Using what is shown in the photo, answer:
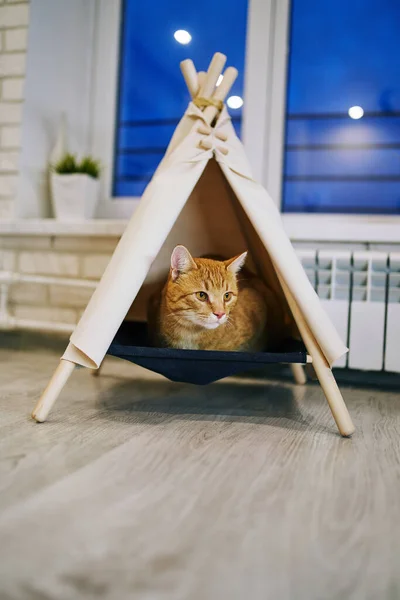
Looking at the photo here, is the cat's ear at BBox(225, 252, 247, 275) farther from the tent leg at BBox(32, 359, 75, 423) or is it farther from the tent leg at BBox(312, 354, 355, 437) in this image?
the tent leg at BBox(32, 359, 75, 423)

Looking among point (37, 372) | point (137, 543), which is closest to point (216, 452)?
point (137, 543)

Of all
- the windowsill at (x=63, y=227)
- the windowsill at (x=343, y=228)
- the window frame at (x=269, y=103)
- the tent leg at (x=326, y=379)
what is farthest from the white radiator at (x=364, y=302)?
the windowsill at (x=63, y=227)

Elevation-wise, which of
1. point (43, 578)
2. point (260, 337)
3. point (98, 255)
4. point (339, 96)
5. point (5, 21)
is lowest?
point (43, 578)

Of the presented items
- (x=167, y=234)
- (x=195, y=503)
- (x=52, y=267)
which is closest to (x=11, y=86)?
(x=52, y=267)

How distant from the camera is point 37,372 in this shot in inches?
76.4

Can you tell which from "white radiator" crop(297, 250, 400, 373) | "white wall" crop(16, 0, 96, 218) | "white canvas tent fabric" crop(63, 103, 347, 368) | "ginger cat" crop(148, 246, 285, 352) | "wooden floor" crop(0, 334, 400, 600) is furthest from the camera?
"white wall" crop(16, 0, 96, 218)

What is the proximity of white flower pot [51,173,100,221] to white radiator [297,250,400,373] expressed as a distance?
99 cm

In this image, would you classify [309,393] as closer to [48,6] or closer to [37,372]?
[37,372]

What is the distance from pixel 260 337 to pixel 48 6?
185cm

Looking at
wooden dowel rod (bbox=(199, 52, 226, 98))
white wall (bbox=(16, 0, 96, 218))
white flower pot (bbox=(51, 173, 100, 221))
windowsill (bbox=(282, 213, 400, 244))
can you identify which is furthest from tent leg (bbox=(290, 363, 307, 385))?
white wall (bbox=(16, 0, 96, 218))

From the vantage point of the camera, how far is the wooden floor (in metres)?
0.60

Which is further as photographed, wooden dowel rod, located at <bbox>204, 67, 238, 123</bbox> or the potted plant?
the potted plant

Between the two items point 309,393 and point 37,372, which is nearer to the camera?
point 309,393

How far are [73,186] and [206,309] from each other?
1.13 meters
